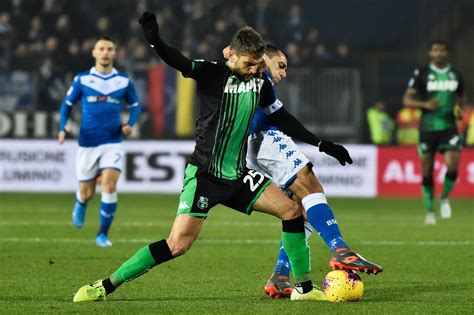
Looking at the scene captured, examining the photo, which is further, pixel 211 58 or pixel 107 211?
pixel 211 58

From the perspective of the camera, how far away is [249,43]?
22.6ft

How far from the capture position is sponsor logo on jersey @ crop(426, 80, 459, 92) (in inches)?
595

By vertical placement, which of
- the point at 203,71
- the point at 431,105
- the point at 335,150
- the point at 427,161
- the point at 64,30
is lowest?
the point at 427,161

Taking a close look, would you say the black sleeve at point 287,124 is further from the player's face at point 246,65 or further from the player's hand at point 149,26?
the player's hand at point 149,26

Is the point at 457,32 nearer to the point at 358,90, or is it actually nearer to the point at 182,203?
the point at 358,90

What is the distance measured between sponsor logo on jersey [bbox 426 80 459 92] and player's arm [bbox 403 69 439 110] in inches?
4.3

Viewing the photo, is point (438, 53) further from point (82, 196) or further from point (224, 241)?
point (82, 196)

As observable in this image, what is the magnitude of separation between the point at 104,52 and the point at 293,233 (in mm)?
5126

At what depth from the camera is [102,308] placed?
6934mm

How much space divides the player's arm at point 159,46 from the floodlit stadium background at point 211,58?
13.2m

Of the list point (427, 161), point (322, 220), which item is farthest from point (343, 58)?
point (322, 220)

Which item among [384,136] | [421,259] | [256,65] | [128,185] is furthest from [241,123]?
[384,136]

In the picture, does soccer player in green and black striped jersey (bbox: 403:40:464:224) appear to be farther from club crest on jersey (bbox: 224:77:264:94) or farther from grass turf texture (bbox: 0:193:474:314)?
club crest on jersey (bbox: 224:77:264:94)

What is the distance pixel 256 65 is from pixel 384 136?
50.1ft
